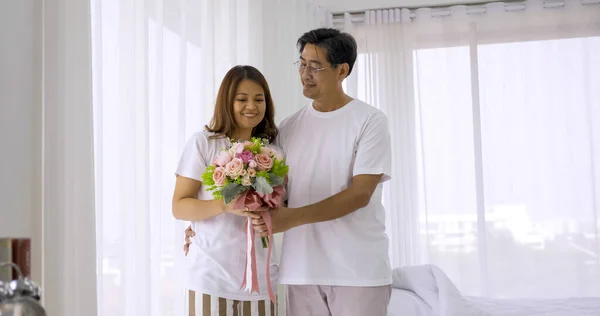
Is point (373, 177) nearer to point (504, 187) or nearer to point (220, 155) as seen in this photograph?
point (220, 155)

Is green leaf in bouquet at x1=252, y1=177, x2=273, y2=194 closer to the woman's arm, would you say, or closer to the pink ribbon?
the pink ribbon

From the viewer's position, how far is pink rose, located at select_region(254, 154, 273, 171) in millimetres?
2143

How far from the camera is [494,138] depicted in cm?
521

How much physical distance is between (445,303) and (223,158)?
1.50 m

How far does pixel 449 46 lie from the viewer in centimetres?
529

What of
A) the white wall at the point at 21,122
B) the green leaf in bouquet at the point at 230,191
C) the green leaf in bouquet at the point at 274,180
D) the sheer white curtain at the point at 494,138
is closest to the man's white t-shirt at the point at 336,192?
the green leaf in bouquet at the point at 274,180

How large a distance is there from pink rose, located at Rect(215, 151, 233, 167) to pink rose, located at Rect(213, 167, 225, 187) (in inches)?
1.1

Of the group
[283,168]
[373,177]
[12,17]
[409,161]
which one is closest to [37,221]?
[12,17]

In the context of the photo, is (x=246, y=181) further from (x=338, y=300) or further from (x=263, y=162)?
(x=338, y=300)

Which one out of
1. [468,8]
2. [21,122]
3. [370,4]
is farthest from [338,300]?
[468,8]

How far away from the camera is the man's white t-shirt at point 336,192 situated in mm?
2324

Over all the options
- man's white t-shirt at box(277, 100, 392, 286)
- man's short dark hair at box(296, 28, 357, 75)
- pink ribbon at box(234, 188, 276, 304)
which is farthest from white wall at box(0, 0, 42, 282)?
man's short dark hair at box(296, 28, 357, 75)

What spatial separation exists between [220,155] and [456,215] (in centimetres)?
343

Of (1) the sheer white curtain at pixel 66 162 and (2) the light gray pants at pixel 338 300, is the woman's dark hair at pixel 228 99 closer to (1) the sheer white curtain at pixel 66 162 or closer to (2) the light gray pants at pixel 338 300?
(1) the sheer white curtain at pixel 66 162
